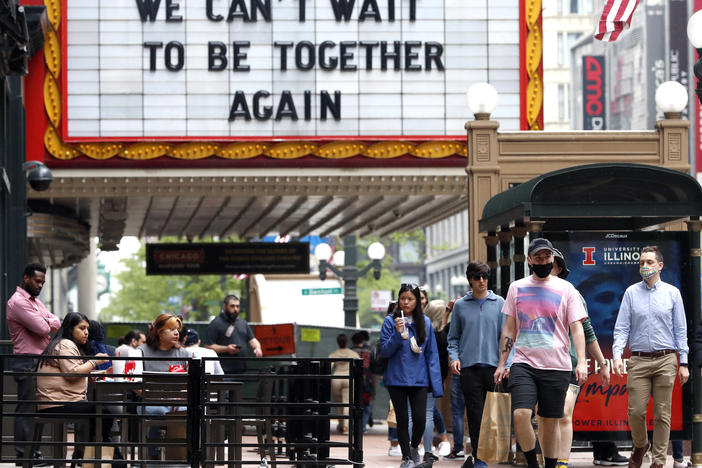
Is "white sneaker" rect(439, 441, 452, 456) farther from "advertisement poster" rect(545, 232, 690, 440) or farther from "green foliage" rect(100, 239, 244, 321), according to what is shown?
"green foliage" rect(100, 239, 244, 321)

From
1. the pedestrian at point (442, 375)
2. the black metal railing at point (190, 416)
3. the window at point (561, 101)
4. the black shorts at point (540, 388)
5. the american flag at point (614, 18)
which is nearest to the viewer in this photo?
the black shorts at point (540, 388)

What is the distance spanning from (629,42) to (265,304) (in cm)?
4973

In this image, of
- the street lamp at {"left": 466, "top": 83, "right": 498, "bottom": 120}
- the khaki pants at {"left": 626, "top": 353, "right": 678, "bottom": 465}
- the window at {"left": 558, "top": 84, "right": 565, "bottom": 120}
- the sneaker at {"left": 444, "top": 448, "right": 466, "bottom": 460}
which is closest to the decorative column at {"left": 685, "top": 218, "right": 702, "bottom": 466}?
the khaki pants at {"left": 626, "top": 353, "right": 678, "bottom": 465}

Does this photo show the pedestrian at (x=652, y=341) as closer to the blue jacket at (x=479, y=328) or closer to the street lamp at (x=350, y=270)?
the blue jacket at (x=479, y=328)

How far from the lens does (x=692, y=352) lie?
12961 millimetres

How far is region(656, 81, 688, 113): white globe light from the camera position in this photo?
16031 millimetres

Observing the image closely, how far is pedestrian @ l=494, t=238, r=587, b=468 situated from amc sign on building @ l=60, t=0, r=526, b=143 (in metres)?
12.5

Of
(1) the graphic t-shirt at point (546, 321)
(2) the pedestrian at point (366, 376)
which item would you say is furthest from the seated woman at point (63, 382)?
(2) the pedestrian at point (366, 376)

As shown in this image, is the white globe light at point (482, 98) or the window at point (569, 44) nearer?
the white globe light at point (482, 98)

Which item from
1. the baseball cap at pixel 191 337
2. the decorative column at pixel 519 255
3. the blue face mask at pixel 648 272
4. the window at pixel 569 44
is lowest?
the baseball cap at pixel 191 337

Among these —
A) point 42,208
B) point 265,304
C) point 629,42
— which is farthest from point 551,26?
point 42,208

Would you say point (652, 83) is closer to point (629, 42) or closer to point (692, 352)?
point (629, 42)

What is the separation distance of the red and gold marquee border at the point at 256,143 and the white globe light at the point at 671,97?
6.38 m

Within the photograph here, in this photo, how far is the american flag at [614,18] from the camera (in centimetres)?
1809
